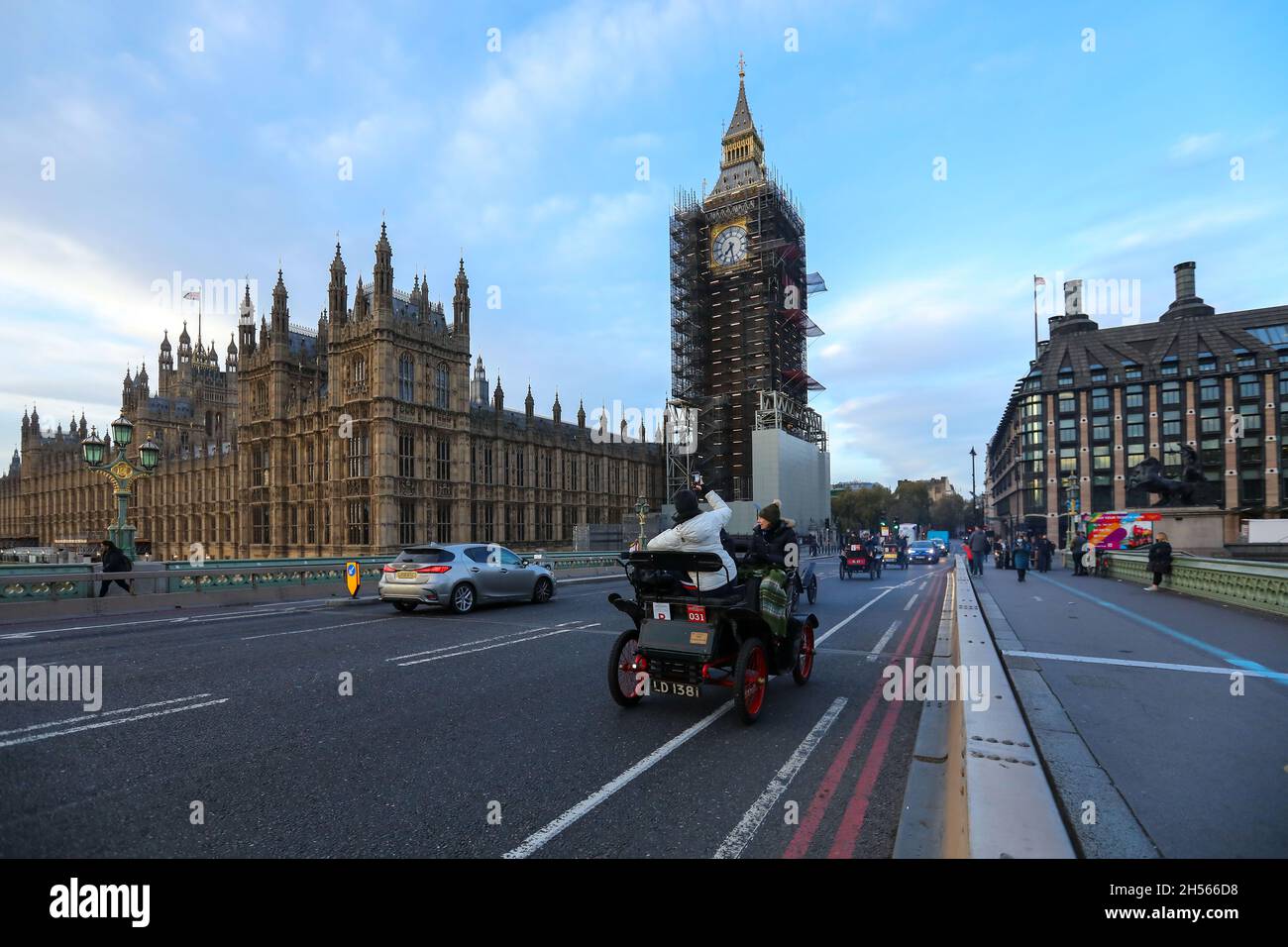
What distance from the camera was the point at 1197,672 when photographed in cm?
690

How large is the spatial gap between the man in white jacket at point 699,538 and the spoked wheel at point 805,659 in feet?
5.82

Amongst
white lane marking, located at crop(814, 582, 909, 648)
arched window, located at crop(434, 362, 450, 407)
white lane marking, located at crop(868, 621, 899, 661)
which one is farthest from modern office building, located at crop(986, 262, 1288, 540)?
white lane marking, located at crop(868, 621, 899, 661)

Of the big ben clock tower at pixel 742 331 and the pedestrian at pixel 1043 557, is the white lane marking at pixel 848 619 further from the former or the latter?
the big ben clock tower at pixel 742 331

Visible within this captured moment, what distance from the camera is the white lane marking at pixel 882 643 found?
887 cm

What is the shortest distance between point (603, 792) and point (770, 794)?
110 cm

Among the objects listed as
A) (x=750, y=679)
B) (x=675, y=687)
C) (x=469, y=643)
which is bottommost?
(x=469, y=643)

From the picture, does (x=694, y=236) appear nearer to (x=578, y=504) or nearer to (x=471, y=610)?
(x=578, y=504)

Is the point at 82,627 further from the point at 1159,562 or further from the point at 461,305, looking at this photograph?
the point at 461,305

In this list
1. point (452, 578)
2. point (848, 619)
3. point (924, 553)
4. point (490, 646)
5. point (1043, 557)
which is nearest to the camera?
point (490, 646)

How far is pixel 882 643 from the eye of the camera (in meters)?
9.95

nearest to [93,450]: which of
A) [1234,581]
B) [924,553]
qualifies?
[1234,581]

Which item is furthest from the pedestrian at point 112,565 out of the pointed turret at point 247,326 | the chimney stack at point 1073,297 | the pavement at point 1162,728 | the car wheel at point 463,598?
the chimney stack at point 1073,297

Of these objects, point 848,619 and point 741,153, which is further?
point 741,153

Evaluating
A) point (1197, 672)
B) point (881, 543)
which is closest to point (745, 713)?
point (1197, 672)
